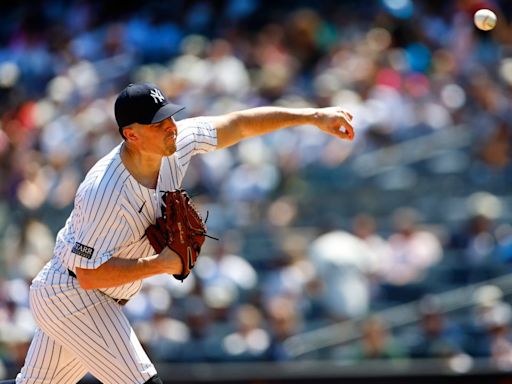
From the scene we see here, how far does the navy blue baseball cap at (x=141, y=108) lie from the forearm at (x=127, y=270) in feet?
1.87

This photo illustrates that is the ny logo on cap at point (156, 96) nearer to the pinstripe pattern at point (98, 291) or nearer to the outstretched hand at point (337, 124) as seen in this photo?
the pinstripe pattern at point (98, 291)

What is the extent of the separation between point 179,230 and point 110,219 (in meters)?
0.30

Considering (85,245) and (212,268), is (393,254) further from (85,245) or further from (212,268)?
(85,245)

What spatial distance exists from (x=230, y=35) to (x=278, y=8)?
134 centimetres

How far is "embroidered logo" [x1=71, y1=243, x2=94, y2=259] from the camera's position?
4.57 metres

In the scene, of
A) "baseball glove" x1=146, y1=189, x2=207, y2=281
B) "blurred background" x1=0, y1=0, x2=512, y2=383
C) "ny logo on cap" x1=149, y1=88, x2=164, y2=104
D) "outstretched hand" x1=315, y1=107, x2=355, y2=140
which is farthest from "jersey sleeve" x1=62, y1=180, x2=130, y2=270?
"blurred background" x1=0, y1=0, x2=512, y2=383

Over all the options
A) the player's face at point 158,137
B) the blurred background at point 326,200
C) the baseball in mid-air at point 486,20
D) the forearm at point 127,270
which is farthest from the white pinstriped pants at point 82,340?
the blurred background at point 326,200

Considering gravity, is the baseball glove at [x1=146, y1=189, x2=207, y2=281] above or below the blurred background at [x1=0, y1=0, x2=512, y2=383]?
below

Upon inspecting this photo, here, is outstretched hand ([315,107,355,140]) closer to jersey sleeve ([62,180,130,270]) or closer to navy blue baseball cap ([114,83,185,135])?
navy blue baseball cap ([114,83,185,135])

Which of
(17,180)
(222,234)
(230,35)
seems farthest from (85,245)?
(230,35)

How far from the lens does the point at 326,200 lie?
34.6 ft

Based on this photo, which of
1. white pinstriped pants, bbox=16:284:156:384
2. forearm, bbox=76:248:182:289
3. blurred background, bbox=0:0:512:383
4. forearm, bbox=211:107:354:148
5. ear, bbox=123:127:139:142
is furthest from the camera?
blurred background, bbox=0:0:512:383

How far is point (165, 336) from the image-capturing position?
963cm

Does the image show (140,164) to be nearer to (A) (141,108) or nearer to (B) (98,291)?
(A) (141,108)
